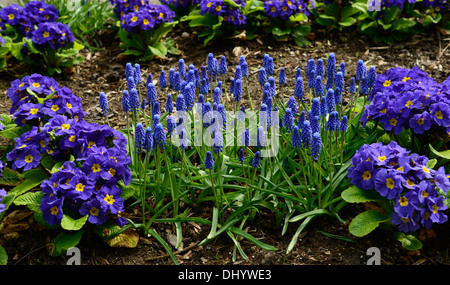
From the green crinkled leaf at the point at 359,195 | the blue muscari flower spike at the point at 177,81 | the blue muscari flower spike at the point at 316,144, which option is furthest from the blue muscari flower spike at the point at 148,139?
the green crinkled leaf at the point at 359,195

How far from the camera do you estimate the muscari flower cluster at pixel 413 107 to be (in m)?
3.36

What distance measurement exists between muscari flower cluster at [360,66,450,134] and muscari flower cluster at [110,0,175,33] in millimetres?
2987

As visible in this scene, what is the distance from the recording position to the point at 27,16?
Result: 18.6 ft

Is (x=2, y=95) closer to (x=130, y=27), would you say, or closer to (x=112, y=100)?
(x=112, y=100)

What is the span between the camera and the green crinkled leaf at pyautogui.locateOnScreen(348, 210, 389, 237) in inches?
122

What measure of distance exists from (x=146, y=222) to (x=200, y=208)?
400 millimetres

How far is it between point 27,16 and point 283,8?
2956 millimetres

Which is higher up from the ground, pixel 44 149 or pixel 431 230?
pixel 44 149

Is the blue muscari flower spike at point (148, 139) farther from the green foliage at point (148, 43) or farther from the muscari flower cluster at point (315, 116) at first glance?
the green foliage at point (148, 43)

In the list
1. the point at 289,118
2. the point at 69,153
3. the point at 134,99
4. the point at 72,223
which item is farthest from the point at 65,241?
the point at 289,118

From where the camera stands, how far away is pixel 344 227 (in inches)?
134

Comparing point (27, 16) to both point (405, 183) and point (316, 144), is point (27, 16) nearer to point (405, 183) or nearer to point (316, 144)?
point (316, 144)
